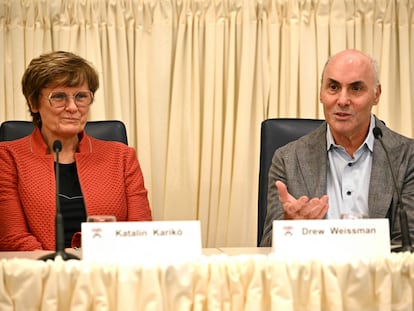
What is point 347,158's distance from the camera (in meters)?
2.66

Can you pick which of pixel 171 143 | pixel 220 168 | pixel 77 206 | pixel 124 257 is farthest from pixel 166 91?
pixel 124 257

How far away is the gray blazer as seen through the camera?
2488 millimetres

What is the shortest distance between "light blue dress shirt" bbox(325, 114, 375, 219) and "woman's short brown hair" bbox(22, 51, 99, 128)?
3.23ft

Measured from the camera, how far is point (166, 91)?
138 inches

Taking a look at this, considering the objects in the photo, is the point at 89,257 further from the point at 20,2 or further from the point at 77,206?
the point at 20,2

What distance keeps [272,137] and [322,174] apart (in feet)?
1.02

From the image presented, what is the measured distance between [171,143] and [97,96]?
447 millimetres

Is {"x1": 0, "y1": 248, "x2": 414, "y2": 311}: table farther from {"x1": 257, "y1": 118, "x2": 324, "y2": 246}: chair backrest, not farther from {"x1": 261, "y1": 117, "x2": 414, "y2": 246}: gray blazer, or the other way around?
{"x1": 257, "y1": 118, "x2": 324, "y2": 246}: chair backrest

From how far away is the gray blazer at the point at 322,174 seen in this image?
2488mm

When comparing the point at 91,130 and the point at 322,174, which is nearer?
the point at 322,174

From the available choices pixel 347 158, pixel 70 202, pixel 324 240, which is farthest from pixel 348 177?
pixel 70 202

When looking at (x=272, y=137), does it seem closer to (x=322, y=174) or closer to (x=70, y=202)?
(x=322, y=174)

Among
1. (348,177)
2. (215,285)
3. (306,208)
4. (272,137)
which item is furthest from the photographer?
(272,137)

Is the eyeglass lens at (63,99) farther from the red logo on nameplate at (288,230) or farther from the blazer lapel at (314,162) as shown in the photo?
the red logo on nameplate at (288,230)
